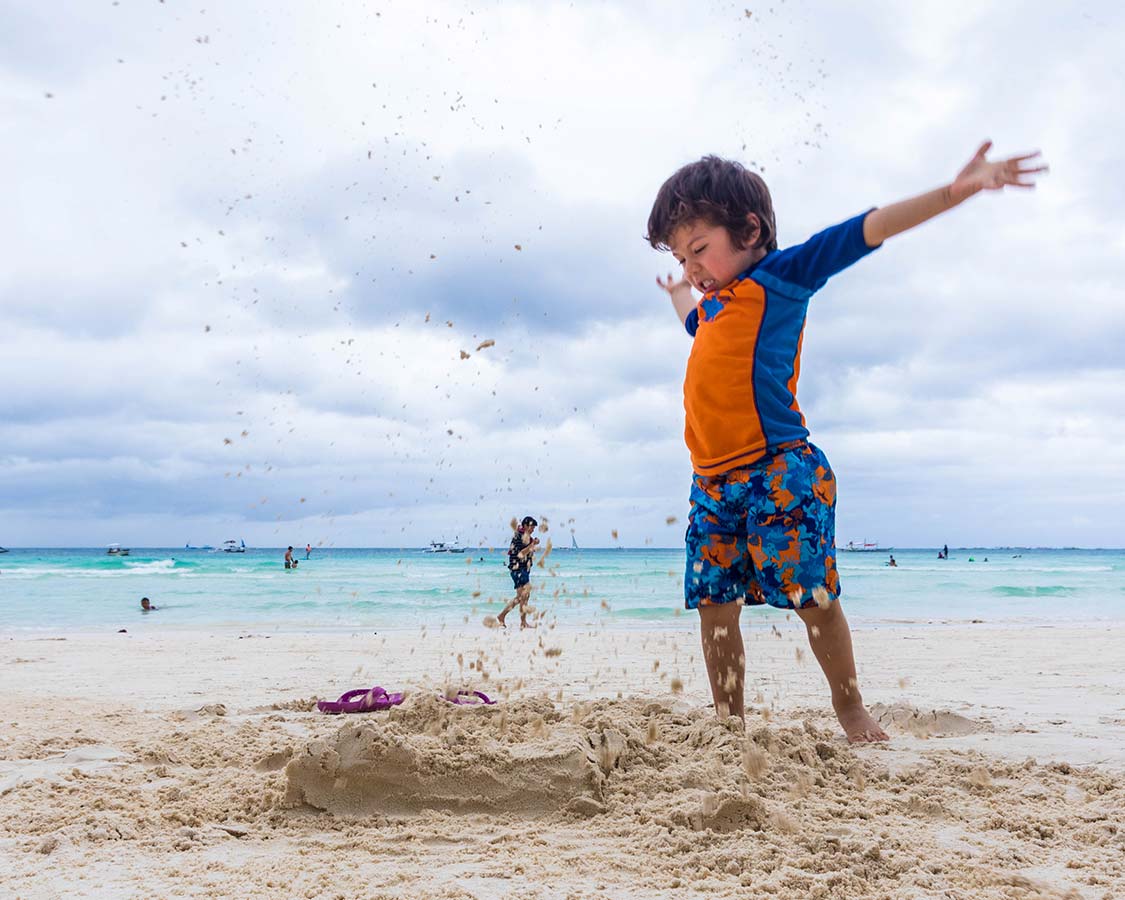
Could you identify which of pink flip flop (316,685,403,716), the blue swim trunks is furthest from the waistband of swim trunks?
→ pink flip flop (316,685,403,716)

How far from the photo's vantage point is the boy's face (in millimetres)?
2590

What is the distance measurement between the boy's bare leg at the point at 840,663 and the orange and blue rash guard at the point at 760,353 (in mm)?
500

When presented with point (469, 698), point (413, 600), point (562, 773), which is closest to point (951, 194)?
point (562, 773)

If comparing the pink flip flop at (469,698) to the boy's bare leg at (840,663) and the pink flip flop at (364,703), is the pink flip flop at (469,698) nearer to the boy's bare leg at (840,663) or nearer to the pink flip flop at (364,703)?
the pink flip flop at (364,703)

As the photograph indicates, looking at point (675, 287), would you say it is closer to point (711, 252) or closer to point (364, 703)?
point (711, 252)

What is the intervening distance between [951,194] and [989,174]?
0.33 ft

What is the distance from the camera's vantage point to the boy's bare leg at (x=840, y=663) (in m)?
2.49

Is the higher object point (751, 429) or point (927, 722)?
point (751, 429)

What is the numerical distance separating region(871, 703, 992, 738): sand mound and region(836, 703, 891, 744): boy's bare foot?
282 millimetres

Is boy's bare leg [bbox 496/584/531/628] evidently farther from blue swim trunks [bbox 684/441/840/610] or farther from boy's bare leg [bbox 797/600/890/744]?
boy's bare leg [bbox 797/600/890/744]

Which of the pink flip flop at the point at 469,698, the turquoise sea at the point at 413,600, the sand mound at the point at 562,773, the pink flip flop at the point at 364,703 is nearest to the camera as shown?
the sand mound at the point at 562,773

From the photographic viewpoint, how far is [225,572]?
27344mm

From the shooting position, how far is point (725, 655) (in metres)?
2.59

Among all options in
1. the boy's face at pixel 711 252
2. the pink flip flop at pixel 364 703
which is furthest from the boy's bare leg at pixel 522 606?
the boy's face at pixel 711 252
